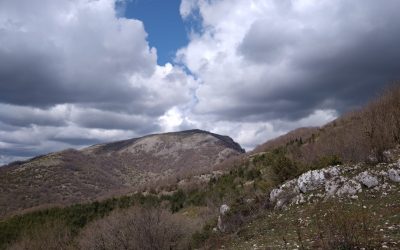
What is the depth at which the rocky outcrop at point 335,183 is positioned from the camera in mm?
25766

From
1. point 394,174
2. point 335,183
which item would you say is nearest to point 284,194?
point 335,183

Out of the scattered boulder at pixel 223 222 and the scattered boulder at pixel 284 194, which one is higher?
the scattered boulder at pixel 284 194

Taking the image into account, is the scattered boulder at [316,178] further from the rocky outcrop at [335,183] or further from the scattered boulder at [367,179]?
the scattered boulder at [367,179]

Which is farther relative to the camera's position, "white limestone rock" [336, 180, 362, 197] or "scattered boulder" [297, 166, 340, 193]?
"scattered boulder" [297, 166, 340, 193]

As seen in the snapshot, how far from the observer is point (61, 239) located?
6600 centimetres

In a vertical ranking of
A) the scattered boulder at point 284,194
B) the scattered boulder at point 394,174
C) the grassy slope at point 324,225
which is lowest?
the grassy slope at point 324,225

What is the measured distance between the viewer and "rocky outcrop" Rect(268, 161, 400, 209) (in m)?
25.8

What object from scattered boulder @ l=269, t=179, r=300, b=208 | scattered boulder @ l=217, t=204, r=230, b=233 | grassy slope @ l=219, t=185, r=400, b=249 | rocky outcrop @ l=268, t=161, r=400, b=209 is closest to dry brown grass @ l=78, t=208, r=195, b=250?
scattered boulder @ l=217, t=204, r=230, b=233

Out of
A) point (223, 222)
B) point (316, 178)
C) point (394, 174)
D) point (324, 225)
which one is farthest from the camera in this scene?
point (223, 222)

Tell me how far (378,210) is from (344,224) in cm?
812

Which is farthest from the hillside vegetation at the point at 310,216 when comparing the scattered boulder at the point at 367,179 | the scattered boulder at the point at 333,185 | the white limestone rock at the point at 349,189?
the scattered boulder at the point at 333,185

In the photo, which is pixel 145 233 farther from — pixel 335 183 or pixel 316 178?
pixel 335 183

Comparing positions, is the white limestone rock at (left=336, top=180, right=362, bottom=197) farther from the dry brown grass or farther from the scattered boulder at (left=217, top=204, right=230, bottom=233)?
the dry brown grass

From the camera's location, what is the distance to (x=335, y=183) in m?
27.7
